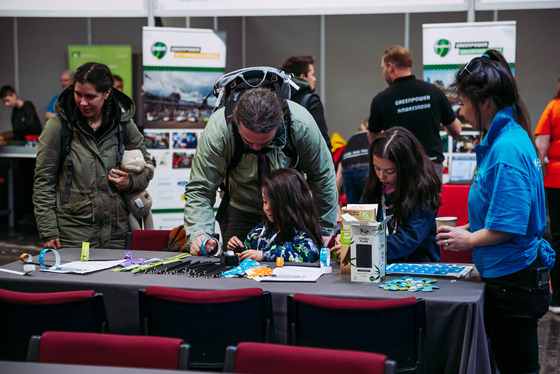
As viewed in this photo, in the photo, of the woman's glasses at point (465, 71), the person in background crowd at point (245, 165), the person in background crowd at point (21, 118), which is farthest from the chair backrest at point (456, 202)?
the person in background crowd at point (21, 118)

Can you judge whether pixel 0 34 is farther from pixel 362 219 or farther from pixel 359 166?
pixel 362 219

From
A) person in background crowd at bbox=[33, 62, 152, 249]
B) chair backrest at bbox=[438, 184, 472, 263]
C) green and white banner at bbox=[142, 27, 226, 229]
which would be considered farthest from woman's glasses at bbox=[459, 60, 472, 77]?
green and white banner at bbox=[142, 27, 226, 229]

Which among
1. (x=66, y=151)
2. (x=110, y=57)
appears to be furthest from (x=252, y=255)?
(x=110, y=57)

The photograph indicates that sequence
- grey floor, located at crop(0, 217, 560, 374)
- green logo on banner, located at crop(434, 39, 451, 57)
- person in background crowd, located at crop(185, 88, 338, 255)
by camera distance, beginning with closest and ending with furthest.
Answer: person in background crowd, located at crop(185, 88, 338, 255), grey floor, located at crop(0, 217, 560, 374), green logo on banner, located at crop(434, 39, 451, 57)

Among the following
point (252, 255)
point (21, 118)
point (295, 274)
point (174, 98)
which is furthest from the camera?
point (21, 118)

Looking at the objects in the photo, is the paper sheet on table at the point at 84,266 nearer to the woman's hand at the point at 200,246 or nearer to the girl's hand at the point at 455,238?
the woman's hand at the point at 200,246

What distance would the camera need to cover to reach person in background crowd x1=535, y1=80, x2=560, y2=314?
434 cm

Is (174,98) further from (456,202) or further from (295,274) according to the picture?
(295,274)

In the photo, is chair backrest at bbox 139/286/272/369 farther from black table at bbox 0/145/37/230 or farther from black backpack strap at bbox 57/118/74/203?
black table at bbox 0/145/37/230

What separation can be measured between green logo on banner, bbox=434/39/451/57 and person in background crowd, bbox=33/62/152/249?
9.63 ft

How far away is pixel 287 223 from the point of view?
9.79 ft

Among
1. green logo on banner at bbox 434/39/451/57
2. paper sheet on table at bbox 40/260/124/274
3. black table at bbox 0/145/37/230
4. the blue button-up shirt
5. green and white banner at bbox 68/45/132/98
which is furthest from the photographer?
green and white banner at bbox 68/45/132/98

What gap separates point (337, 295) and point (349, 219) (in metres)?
0.34

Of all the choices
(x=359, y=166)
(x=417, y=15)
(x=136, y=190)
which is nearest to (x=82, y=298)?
(x=136, y=190)
